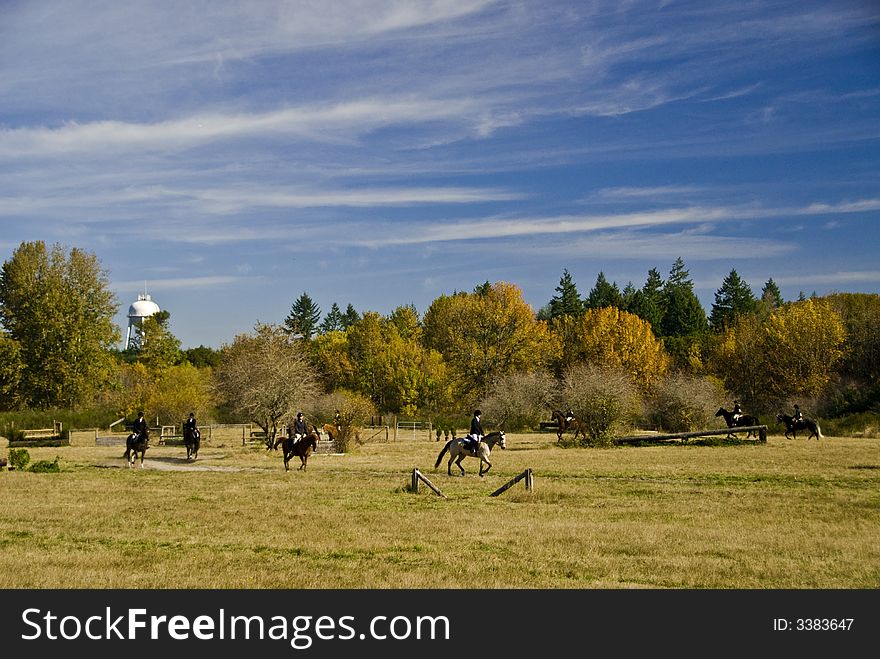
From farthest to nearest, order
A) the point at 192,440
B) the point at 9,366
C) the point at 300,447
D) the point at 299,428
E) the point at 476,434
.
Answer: the point at 9,366 < the point at 192,440 < the point at 299,428 < the point at 300,447 < the point at 476,434

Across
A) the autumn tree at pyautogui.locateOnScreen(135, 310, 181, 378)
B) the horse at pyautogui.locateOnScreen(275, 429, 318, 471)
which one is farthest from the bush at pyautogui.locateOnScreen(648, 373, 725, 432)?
the autumn tree at pyautogui.locateOnScreen(135, 310, 181, 378)

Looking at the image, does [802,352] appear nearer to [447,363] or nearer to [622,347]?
[622,347]

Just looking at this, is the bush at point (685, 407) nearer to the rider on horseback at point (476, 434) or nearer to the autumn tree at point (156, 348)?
the rider on horseback at point (476, 434)

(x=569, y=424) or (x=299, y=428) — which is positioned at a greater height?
(x=299, y=428)

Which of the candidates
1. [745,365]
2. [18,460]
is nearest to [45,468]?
[18,460]

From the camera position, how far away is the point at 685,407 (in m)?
48.2

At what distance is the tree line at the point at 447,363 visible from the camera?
4947cm

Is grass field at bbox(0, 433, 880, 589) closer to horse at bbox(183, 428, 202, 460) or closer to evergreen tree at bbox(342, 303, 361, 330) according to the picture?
horse at bbox(183, 428, 202, 460)

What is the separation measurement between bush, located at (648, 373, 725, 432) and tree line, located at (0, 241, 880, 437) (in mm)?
110

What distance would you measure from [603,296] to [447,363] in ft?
136

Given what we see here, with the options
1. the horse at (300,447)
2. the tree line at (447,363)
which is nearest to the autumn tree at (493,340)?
the tree line at (447,363)

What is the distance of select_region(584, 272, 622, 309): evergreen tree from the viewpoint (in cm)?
10386
